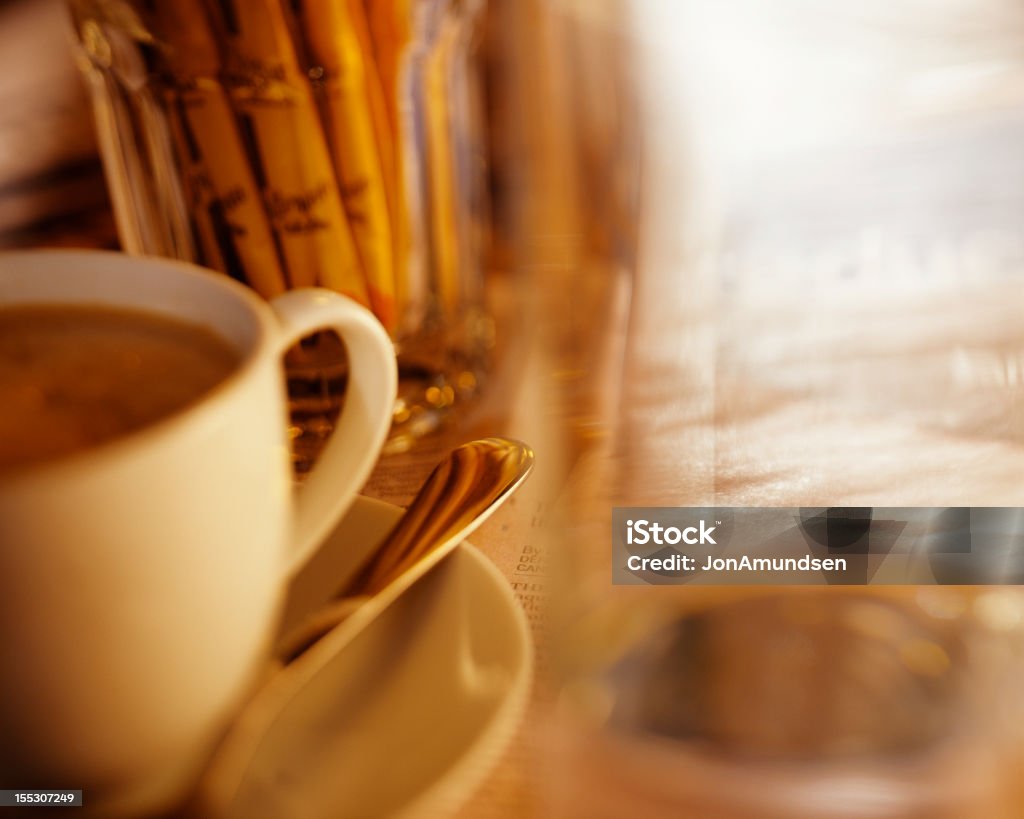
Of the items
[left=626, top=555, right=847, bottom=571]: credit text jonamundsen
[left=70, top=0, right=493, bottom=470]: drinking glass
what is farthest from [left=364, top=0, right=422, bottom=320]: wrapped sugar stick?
[left=626, top=555, right=847, bottom=571]: credit text jonamundsen

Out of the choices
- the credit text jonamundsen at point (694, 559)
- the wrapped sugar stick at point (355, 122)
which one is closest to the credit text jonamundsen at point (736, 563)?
the credit text jonamundsen at point (694, 559)

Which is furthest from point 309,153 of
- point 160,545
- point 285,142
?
point 160,545

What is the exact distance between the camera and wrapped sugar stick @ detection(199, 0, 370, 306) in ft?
0.79

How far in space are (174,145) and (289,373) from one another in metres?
0.06

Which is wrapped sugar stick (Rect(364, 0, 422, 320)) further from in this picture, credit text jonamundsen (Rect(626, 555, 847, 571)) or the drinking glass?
credit text jonamundsen (Rect(626, 555, 847, 571))

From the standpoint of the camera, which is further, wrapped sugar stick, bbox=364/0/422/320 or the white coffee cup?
wrapped sugar stick, bbox=364/0/422/320

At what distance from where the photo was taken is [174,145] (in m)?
0.26

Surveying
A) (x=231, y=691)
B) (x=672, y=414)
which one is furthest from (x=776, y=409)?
(x=231, y=691)

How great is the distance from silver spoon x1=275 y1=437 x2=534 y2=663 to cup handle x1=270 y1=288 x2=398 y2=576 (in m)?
0.01

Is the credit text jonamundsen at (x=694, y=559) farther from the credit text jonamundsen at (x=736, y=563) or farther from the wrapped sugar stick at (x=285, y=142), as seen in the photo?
the wrapped sugar stick at (x=285, y=142)

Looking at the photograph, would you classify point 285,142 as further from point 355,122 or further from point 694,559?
point 694,559

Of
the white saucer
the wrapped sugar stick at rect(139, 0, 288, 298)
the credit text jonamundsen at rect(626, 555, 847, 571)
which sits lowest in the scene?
the credit text jonamundsen at rect(626, 555, 847, 571)

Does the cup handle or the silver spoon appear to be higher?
the cup handle

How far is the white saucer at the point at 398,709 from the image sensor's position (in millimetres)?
158
